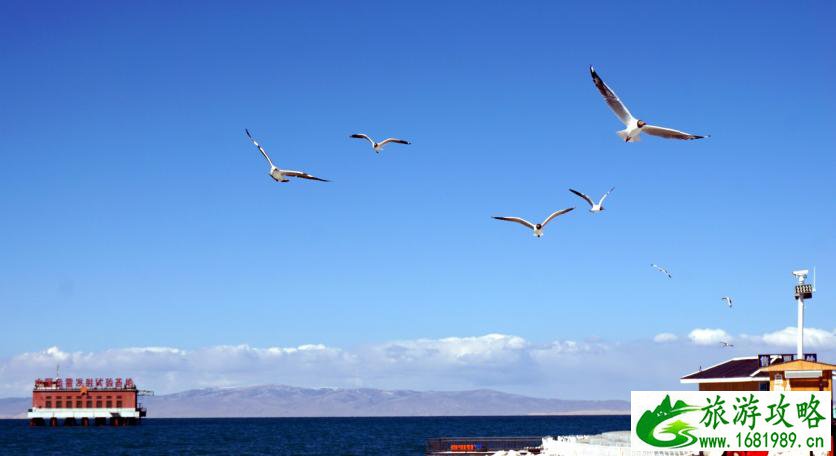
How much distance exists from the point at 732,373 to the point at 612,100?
34.4m

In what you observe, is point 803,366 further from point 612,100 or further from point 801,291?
point 612,100

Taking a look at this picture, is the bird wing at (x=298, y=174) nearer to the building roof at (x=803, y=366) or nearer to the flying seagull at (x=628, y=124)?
the flying seagull at (x=628, y=124)

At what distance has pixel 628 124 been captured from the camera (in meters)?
31.8

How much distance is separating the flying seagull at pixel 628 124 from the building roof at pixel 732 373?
1108 inches

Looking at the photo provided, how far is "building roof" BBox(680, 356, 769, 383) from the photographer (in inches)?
2265

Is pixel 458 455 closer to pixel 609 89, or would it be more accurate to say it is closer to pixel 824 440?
pixel 824 440

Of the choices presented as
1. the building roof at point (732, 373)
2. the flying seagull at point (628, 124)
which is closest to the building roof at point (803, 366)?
the building roof at point (732, 373)

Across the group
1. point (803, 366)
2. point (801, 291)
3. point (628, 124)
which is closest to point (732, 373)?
point (801, 291)

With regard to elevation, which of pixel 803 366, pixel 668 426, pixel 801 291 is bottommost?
pixel 668 426

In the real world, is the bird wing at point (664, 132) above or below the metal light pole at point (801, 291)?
above

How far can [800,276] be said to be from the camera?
58.2 metres

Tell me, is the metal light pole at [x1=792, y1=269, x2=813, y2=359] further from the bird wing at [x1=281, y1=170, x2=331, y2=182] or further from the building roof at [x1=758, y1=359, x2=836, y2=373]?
the bird wing at [x1=281, y1=170, x2=331, y2=182]

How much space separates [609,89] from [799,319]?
3415 cm

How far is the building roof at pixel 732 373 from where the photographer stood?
57.5 meters
